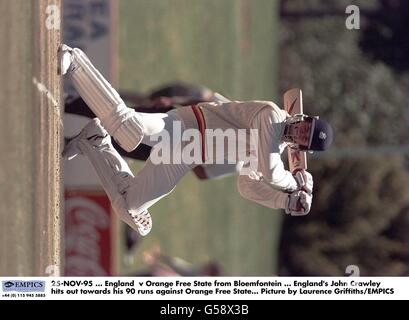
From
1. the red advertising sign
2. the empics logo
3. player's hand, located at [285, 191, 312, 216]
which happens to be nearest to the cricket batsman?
player's hand, located at [285, 191, 312, 216]

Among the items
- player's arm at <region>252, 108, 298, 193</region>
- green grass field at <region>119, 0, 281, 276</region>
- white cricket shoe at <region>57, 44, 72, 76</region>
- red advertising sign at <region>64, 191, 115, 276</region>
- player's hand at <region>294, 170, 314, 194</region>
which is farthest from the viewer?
green grass field at <region>119, 0, 281, 276</region>

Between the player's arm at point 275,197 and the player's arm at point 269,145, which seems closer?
the player's arm at point 269,145

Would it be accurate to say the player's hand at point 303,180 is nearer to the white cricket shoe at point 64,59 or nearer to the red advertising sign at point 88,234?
the white cricket shoe at point 64,59

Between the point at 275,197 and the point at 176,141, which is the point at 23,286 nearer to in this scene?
the point at 176,141

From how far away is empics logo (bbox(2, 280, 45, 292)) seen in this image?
27.0 feet

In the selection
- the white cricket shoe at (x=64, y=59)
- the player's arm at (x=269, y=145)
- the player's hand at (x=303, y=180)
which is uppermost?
the white cricket shoe at (x=64, y=59)

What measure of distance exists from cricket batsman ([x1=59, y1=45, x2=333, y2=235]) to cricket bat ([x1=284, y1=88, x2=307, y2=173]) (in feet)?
0.26

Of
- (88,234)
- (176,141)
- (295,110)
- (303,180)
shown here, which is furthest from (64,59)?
(88,234)

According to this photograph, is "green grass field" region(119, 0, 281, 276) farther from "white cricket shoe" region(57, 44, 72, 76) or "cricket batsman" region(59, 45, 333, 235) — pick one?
"white cricket shoe" region(57, 44, 72, 76)

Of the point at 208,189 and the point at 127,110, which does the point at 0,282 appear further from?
the point at 208,189

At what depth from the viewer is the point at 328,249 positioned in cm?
1903

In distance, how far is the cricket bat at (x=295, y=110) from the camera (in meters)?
7.84

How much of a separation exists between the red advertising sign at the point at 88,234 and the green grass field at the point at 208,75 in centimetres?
115

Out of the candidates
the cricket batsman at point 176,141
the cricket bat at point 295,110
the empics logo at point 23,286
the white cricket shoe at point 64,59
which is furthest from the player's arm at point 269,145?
the empics logo at point 23,286
